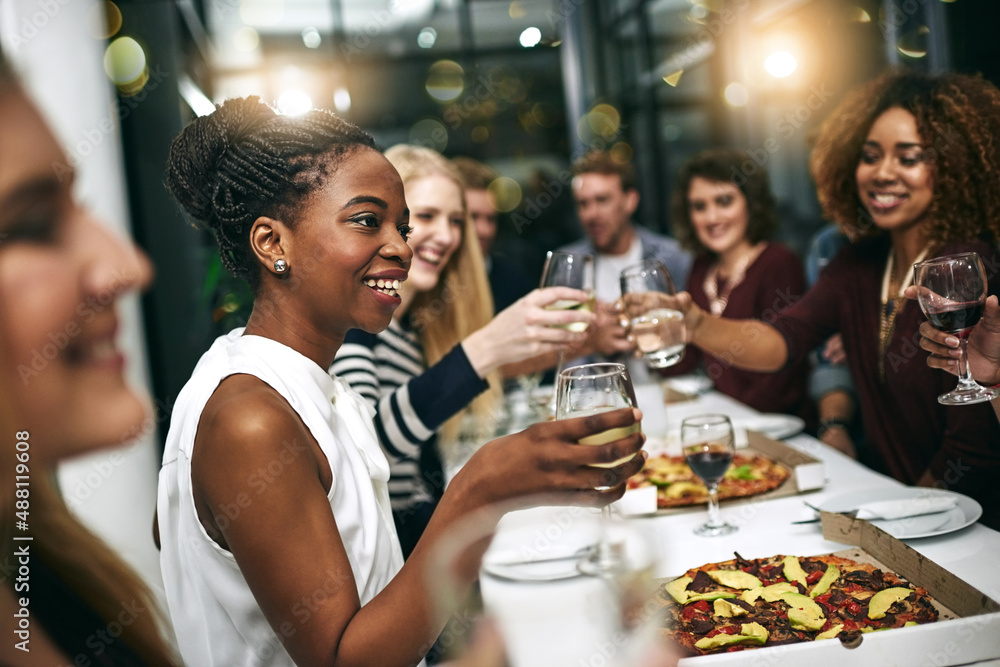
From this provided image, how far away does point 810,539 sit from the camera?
1303 millimetres

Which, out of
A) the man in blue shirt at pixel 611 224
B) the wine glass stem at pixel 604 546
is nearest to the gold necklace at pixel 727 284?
the man in blue shirt at pixel 611 224

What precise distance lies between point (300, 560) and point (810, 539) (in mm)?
911

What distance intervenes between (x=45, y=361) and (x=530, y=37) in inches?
297

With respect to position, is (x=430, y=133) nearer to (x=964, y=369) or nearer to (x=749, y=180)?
(x=749, y=180)

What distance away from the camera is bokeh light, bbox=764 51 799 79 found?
4273 mm

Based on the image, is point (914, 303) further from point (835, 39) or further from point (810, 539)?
point (835, 39)

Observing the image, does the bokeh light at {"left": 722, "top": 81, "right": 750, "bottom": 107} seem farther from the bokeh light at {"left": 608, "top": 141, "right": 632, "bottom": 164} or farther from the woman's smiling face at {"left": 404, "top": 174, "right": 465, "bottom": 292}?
the woman's smiling face at {"left": 404, "top": 174, "right": 465, "bottom": 292}

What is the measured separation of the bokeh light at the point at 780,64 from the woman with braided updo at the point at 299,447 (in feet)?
12.8

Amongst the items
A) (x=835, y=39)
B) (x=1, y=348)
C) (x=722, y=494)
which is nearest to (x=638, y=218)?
(x=835, y=39)

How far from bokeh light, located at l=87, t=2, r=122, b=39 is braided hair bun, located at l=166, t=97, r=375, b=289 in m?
Result: 2.10

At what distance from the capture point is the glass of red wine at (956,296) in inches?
46.6

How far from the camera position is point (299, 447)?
Result: 34.8 inches

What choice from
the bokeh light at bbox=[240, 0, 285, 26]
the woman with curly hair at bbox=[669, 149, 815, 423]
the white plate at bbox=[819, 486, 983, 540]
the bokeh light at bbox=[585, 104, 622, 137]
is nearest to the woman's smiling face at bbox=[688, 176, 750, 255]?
the woman with curly hair at bbox=[669, 149, 815, 423]

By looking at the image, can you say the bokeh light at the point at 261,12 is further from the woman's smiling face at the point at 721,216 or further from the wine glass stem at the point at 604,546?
the wine glass stem at the point at 604,546
